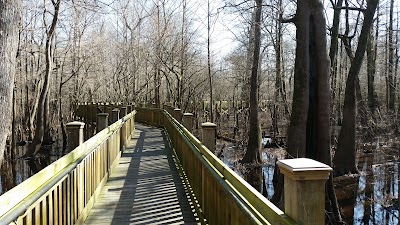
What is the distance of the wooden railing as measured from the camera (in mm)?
2994

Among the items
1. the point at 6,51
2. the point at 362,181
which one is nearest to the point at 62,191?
the point at 6,51

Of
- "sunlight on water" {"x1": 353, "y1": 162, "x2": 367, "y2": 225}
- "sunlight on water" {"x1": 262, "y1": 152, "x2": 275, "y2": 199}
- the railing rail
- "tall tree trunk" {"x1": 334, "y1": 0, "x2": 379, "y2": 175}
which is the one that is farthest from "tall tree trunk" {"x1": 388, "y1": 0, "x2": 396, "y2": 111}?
the railing rail

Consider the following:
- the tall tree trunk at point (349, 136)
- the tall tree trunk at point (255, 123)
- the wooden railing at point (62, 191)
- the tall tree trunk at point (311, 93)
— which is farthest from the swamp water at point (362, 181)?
the wooden railing at point (62, 191)

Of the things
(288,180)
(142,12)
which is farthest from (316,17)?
(142,12)

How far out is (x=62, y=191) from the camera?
440cm

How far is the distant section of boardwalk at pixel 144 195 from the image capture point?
5.91 meters

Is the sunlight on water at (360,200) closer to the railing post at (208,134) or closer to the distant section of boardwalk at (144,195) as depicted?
the distant section of boardwalk at (144,195)

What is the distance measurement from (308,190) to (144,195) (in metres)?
5.38

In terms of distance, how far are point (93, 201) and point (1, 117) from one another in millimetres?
2335

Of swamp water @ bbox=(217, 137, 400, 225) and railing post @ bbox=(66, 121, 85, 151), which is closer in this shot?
railing post @ bbox=(66, 121, 85, 151)

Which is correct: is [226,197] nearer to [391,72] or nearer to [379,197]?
[379,197]

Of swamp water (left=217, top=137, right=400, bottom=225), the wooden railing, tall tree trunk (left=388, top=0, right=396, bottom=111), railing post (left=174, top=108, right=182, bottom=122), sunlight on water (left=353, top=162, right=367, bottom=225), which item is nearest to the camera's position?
the wooden railing

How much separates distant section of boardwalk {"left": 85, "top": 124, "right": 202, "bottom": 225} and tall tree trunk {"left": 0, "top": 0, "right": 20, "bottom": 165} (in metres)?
1.98

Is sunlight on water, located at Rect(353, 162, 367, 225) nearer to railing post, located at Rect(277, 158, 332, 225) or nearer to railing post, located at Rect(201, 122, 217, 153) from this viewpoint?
railing post, located at Rect(201, 122, 217, 153)
